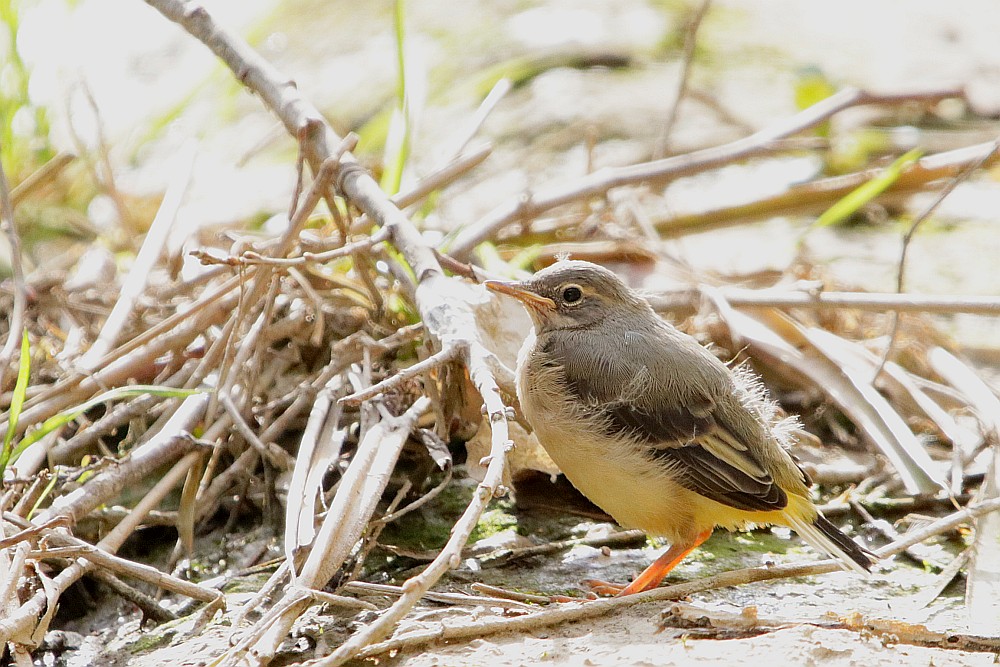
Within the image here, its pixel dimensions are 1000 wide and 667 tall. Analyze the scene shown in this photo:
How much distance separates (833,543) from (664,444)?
656 millimetres

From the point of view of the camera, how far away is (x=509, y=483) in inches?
148

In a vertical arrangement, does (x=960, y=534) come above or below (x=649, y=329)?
below

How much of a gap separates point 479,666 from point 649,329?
1605 mm

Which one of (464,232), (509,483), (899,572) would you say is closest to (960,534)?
(899,572)

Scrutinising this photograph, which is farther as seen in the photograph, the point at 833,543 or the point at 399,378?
the point at 833,543

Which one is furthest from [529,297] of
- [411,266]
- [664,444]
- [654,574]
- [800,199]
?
[800,199]

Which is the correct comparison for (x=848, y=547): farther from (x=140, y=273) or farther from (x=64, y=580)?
(x=140, y=273)

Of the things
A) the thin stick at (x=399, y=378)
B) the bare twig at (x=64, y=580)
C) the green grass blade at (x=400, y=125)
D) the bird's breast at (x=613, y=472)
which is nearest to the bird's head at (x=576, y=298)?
the bird's breast at (x=613, y=472)

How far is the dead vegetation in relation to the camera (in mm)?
3072

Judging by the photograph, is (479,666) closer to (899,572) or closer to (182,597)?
(182,597)

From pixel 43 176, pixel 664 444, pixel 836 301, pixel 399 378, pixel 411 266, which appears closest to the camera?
pixel 399 378

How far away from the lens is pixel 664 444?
357 cm

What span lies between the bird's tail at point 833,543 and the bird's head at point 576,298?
1.01 meters

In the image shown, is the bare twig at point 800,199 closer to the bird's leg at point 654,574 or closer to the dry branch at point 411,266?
the dry branch at point 411,266
